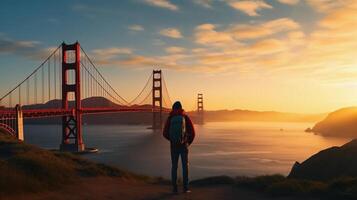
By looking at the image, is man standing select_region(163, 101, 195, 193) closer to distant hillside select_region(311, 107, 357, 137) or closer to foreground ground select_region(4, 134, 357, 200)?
foreground ground select_region(4, 134, 357, 200)

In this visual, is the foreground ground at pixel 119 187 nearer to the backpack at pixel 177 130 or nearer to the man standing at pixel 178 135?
the man standing at pixel 178 135

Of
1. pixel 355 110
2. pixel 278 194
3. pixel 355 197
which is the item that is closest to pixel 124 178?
pixel 278 194

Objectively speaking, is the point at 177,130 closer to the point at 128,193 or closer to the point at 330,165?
the point at 128,193

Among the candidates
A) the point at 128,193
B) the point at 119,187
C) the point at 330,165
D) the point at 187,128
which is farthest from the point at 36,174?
the point at 330,165

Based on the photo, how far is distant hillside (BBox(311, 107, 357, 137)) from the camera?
4775 inches

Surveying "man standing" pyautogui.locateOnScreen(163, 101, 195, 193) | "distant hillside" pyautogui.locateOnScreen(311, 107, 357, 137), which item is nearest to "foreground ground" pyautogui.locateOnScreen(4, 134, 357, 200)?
"man standing" pyautogui.locateOnScreen(163, 101, 195, 193)

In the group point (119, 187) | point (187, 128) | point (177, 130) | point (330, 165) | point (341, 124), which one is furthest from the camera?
point (341, 124)

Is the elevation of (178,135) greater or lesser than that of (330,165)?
greater

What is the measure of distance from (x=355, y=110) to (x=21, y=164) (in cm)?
15280

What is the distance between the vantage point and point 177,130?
27.9 feet

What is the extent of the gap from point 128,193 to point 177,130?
1.65 meters

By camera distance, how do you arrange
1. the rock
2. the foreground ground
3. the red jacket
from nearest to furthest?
the foreground ground, the red jacket, the rock

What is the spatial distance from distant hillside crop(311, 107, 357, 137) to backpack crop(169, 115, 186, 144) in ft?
376

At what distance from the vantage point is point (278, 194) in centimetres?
850
